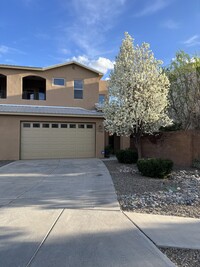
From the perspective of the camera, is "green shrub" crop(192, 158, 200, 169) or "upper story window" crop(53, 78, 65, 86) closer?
"green shrub" crop(192, 158, 200, 169)

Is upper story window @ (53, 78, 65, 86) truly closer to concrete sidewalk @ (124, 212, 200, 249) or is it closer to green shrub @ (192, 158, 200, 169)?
green shrub @ (192, 158, 200, 169)

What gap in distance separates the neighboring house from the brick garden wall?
161 inches

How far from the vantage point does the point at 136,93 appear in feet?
40.8

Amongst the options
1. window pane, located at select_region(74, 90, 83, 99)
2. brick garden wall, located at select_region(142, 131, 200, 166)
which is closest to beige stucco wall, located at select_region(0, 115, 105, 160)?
window pane, located at select_region(74, 90, 83, 99)

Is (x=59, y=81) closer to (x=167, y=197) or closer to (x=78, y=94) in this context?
(x=78, y=94)

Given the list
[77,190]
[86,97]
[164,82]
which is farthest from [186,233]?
[86,97]

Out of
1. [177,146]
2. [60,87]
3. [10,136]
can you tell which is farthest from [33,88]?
[177,146]

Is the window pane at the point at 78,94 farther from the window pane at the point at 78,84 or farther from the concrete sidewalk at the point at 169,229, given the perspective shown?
the concrete sidewalk at the point at 169,229

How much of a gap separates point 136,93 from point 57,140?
725 centimetres

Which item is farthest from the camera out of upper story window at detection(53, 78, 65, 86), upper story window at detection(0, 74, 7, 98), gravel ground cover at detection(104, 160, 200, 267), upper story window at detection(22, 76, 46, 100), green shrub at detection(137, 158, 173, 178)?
upper story window at detection(22, 76, 46, 100)

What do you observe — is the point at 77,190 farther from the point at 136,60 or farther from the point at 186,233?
the point at 136,60

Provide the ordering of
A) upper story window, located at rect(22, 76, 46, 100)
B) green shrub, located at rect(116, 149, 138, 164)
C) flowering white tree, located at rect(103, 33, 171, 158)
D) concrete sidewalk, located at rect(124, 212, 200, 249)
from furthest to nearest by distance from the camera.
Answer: upper story window, located at rect(22, 76, 46, 100), green shrub, located at rect(116, 149, 138, 164), flowering white tree, located at rect(103, 33, 171, 158), concrete sidewalk, located at rect(124, 212, 200, 249)

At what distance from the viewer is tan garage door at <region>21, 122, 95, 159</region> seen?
16891 millimetres

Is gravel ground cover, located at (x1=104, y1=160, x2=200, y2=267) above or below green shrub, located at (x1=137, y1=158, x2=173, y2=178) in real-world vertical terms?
below
